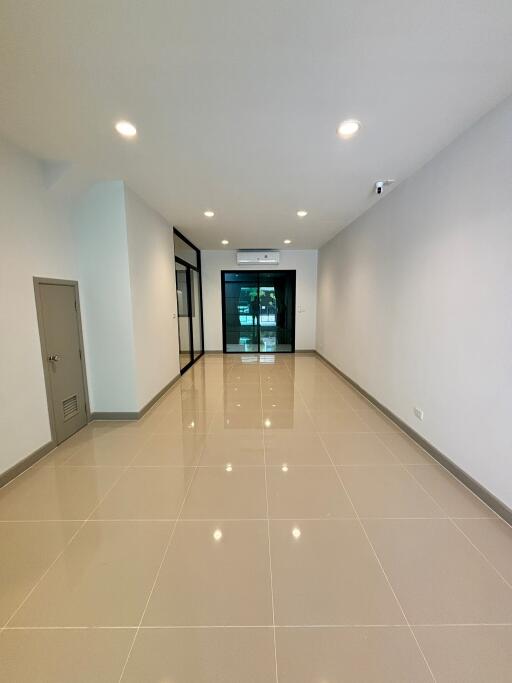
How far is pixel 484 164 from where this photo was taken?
2193 mm

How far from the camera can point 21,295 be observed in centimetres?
265

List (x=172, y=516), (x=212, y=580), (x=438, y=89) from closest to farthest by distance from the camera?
(x=212, y=580), (x=438, y=89), (x=172, y=516)

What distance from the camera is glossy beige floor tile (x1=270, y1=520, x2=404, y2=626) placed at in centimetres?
142

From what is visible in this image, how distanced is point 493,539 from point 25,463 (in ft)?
12.4

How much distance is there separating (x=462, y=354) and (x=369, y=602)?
197 cm

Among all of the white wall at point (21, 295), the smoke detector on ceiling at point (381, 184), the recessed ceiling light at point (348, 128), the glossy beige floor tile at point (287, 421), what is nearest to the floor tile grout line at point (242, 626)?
the white wall at point (21, 295)

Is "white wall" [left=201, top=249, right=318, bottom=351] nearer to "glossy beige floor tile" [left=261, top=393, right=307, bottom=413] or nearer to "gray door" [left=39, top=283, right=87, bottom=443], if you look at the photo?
"glossy beige floor tile" [left=261, top=393, right=307, bottom=413]

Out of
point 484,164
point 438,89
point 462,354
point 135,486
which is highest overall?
point 438,89

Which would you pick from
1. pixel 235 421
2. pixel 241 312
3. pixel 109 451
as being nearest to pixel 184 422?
pixel 235 421

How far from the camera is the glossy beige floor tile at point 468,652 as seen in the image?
1.19 meters

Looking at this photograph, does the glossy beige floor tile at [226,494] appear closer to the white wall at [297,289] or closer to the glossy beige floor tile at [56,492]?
the glossy beige floor tile at [56,492]

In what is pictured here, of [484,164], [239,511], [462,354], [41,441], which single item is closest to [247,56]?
[484,164]

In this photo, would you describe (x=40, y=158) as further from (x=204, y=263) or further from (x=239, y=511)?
(x=204, y=263)

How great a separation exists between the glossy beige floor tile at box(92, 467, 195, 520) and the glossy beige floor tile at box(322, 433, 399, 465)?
1.44 m
